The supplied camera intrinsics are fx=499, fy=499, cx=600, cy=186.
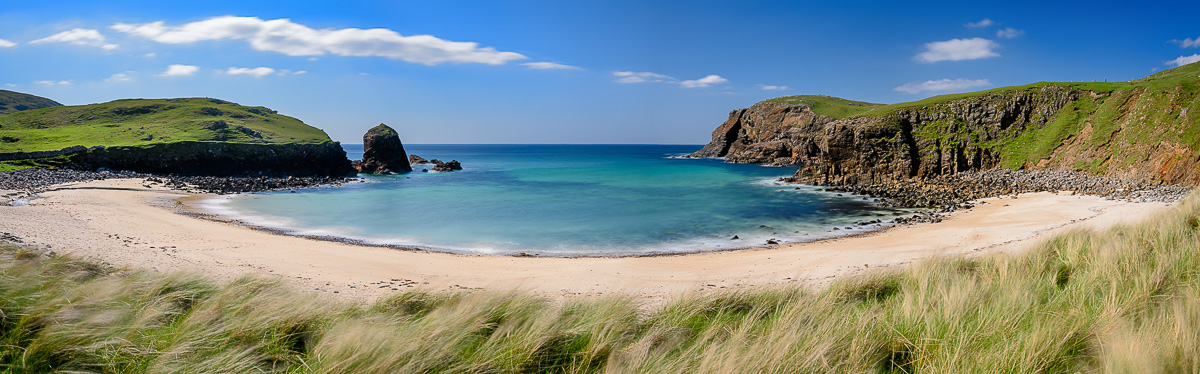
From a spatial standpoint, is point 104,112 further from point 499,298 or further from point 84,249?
point 499,298

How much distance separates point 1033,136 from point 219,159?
65.1 metres

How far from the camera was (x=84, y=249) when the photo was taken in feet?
38.4

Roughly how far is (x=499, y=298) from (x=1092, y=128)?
43.4 metres

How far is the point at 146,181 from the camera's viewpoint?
32844mm

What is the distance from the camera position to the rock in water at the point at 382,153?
59.2 metres

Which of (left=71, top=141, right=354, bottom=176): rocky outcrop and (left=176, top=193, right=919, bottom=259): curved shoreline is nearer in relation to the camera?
(left=176, top=193, right=919, bottom=259): curved shoreline

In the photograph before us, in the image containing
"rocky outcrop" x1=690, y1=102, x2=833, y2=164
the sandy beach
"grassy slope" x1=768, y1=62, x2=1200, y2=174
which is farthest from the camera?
"rocky outcrop" x1=690, y1=102, x2=833, y2=164

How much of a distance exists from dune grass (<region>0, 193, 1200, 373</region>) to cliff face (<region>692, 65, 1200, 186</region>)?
29992 mm

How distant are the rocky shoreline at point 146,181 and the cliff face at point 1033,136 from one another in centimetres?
4300

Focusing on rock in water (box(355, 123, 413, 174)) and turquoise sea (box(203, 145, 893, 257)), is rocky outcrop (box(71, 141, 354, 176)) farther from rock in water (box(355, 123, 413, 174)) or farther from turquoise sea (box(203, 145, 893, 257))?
turquoise sea (box(203, 145, 893, 257))

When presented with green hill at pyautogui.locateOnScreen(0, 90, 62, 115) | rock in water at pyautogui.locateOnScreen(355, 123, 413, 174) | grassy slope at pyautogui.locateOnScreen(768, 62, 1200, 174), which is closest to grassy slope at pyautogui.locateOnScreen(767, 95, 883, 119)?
grassy slope at pyautogui.locateOnScreen(768, 62, 1200, 174)

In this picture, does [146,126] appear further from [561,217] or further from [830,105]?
[830,105]

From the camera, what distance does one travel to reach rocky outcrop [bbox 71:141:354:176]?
3791 cm

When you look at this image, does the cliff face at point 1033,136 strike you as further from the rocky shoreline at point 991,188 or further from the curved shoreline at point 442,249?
the curved shoreline at point 442,249
